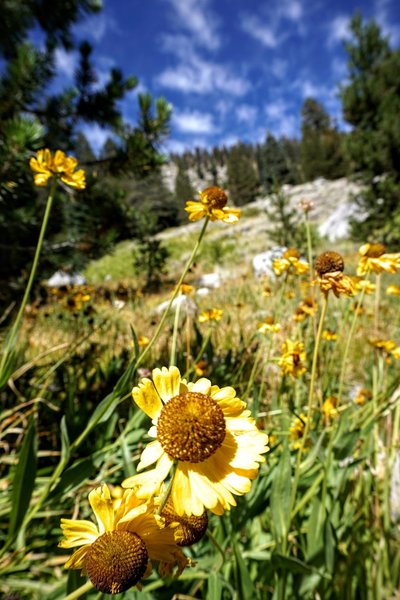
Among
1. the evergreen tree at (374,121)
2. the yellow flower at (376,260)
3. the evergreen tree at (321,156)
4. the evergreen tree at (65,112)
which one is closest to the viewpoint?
the yellow flower at (376,260)

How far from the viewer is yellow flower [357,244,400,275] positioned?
2.50ft

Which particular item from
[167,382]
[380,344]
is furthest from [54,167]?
[380,344]

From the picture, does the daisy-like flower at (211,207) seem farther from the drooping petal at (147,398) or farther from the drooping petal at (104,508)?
the drooping petal at (104,508)

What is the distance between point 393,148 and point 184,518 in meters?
8.96

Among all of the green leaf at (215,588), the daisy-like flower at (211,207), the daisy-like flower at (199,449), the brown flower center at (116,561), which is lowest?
the green leaf at (215,588)

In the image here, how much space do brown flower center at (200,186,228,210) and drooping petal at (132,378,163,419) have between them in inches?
16.8

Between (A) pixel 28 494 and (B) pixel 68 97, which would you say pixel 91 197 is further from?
(A) pixel 28 494

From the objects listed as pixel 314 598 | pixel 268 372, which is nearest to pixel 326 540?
pixel 314 598

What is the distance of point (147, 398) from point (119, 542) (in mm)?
137

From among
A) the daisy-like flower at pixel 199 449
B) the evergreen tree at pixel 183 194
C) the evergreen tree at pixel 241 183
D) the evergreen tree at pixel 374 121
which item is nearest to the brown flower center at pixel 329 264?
the daisy-like flower at pixel 199 449

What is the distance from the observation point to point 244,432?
0.40 metres

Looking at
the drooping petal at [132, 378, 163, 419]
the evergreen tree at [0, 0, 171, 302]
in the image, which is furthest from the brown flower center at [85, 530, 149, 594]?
the evergreen tree at [0, 0, 171, 302]

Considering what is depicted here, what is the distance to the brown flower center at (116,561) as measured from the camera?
0.30 meters

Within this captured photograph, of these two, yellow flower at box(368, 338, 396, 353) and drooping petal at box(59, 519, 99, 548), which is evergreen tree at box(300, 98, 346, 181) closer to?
yellow flower at box(368, 338, 396, 353)
